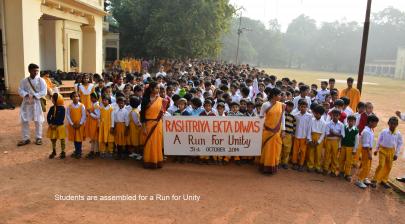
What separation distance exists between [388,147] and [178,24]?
21.3m

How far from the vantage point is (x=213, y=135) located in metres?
6.46

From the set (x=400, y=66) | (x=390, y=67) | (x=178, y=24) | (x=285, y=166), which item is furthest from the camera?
(x=390, y=67)

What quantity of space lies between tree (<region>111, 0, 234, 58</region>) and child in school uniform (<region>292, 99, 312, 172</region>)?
1966 cm

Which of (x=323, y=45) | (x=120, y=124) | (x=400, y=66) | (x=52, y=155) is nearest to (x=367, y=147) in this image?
(x=120, y=124)

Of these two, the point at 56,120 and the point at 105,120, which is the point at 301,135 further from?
the point at 56,120

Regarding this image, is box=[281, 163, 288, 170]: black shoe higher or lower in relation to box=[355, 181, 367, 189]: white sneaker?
higher

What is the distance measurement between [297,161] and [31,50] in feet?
31.5

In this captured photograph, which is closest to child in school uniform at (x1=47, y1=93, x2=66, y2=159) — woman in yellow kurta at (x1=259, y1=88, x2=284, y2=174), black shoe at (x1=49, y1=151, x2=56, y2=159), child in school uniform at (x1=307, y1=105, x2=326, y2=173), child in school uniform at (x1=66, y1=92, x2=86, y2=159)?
child in school uniform at (x1=66, y1=92, x2=86, y2=159)

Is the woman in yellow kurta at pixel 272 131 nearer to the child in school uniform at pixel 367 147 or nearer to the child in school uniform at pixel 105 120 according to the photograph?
the child in school uniform at pixel 367 147

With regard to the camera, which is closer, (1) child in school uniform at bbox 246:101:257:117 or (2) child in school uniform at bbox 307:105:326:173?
(2) child in school uniform at bbox 307:105:326:173

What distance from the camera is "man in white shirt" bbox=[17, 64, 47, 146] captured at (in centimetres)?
738

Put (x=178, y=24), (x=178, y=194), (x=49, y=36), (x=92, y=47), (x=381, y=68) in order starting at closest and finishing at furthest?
(x=178, y=194), (x=49, y=36), (x=92, y=47), (x=178, y=24), (x=381, y=68)

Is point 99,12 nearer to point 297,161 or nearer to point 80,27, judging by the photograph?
point 80,27

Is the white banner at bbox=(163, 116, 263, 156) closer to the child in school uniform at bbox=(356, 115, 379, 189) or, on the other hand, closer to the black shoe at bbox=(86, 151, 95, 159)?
the black shoe at bbox=(86, 151, 95, 159)
